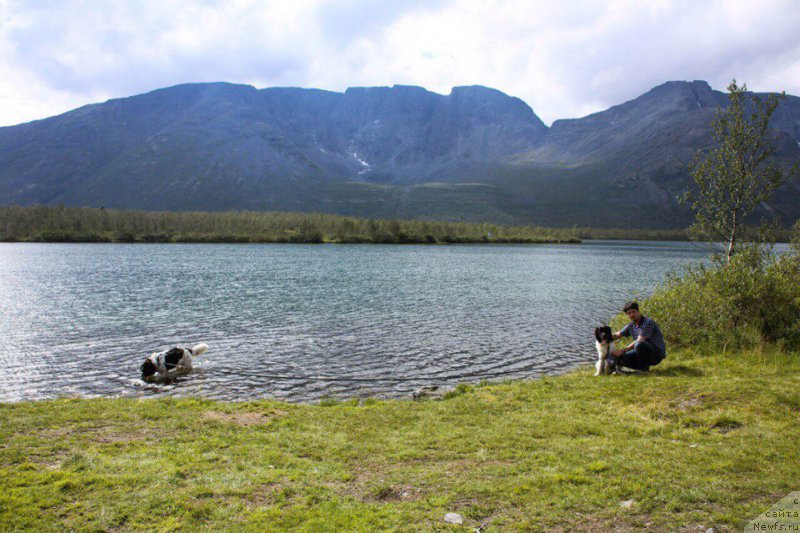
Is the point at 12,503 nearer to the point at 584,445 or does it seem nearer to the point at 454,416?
the point at 454,416

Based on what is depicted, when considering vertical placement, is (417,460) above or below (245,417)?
above

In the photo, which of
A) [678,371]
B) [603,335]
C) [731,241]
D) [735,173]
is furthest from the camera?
[735,173]

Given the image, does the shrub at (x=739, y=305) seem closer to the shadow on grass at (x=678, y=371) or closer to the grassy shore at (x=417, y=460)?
the shadow on grass at (x=678, y=371)

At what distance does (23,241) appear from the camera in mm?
167250

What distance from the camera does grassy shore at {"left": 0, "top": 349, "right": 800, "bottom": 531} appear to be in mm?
7230

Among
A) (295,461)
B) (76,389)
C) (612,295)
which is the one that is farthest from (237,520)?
(612,295)

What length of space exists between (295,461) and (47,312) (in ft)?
115

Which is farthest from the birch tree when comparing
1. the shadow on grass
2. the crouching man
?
the crouching man

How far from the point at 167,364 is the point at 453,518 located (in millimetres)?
16730

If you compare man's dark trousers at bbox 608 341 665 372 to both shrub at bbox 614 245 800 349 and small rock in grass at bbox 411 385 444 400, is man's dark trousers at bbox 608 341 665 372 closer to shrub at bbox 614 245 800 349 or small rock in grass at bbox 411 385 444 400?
shrub at bbox 614 245 800 349

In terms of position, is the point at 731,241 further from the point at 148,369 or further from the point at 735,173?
the point at 148,369

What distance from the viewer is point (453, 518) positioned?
7168 mm

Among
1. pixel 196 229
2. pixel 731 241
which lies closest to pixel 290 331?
pixel 731 241

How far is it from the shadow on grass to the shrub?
4291mm
